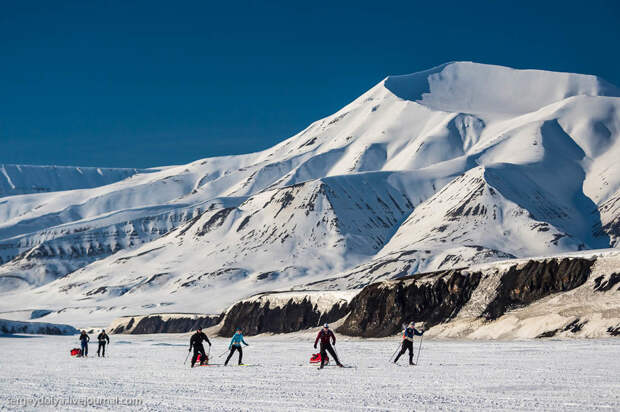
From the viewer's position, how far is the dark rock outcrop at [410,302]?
77562mm

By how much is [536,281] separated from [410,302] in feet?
40.6

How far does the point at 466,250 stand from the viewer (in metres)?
194

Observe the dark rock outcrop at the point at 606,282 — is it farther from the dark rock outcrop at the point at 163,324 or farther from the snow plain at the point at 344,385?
the dark rock outcrop at the point at 163,324

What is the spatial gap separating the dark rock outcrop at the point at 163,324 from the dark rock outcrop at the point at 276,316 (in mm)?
24894

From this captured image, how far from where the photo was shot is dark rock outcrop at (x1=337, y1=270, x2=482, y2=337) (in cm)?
7756

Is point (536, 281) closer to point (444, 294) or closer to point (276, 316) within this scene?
point (444, 294)

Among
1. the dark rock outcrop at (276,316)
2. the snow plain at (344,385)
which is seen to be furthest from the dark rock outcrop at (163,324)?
the snow plain at (344,385)

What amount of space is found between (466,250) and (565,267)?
12227cm

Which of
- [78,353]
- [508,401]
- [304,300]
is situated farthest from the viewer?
[304,300]

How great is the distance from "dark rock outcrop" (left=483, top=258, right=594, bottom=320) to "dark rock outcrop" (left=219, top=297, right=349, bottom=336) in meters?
21.4

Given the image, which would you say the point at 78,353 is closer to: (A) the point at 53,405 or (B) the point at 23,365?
(B) the point at 23,365

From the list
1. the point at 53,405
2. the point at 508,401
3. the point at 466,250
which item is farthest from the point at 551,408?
→ the point at 466,250

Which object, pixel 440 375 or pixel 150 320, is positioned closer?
pixel 440 375

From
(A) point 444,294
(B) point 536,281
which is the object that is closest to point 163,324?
(A) point 444,294
